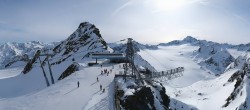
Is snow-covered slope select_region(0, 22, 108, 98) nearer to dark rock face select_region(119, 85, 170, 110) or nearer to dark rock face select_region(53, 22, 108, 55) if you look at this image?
dark rock face select_region(53, 22, 108, 55)

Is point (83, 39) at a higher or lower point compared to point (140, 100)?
higher

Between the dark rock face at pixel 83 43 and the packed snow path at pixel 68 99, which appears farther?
the dark rock face at pixel 83 43

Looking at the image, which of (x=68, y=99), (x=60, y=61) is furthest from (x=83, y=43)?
(x=68, y=99)

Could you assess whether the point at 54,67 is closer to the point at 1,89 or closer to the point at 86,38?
the point at 1,89

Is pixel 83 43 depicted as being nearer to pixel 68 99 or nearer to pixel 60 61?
pixel 60 61

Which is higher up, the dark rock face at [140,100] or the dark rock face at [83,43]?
the dark rock face at [83,43]

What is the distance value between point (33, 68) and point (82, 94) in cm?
7410

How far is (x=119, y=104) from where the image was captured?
47.0 meters

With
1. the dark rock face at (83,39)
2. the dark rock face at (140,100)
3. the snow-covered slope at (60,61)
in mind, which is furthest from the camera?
the dark rock face at (83,39)

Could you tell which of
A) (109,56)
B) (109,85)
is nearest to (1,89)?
(109,56)

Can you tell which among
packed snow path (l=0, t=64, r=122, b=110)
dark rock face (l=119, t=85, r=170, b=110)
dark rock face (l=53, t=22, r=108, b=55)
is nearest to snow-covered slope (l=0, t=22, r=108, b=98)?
dark rock face (l=53, t=22, r=108, b=55)

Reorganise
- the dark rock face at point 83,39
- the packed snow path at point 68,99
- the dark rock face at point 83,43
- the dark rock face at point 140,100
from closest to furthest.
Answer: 1. the packed snow path at point 68,99
2. the dark rock face at point 140,100
3. the dark rock face at point 83,43
4. the dark rock face at point 83,39

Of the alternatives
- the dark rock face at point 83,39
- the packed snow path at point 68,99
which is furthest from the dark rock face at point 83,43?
the packed snow path at point 68,99

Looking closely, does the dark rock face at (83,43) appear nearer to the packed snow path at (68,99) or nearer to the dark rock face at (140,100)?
the packed snow path at (68,99)
